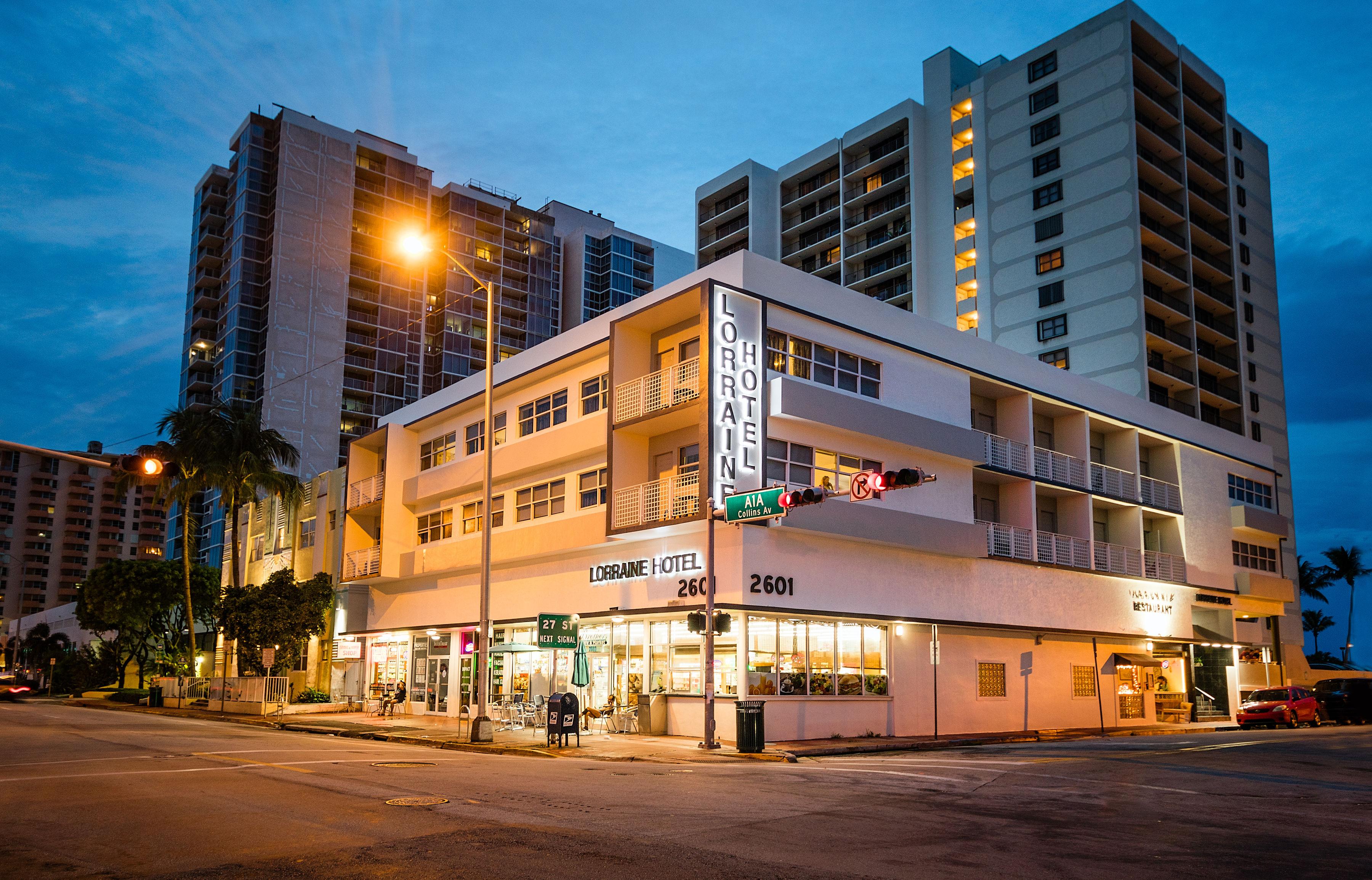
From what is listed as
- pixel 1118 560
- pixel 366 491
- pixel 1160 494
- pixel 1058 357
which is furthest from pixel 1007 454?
pixel 1058 357

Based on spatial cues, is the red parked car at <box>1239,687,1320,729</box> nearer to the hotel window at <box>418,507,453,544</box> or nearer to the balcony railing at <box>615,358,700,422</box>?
the balcony railing at <box>615,358,700,422</box>

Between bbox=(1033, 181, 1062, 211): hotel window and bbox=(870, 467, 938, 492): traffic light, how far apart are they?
5370 centimetres

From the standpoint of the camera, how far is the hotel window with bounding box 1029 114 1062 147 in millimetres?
68625

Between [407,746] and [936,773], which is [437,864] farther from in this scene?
[407,746]

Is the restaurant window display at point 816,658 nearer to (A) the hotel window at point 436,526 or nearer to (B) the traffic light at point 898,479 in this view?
(B) the traffic light at point 898,479

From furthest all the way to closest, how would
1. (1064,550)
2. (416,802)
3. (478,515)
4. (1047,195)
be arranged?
(1047,195) → (478,515) → (1064,550) → (416,802)

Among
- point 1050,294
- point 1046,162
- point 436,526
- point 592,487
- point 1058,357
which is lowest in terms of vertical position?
point 436,526

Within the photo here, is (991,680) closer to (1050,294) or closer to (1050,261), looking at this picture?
(1050,294)

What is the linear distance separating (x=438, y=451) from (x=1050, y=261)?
43052 mm

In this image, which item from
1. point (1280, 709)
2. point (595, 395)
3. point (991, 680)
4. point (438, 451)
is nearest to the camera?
point (595, 395)

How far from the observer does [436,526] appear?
44.2 metres

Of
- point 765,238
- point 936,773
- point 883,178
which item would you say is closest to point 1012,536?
point 936,773

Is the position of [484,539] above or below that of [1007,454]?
below

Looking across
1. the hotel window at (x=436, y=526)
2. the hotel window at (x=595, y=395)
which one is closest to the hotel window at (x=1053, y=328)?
the hotel window at (x=595, y=395)
